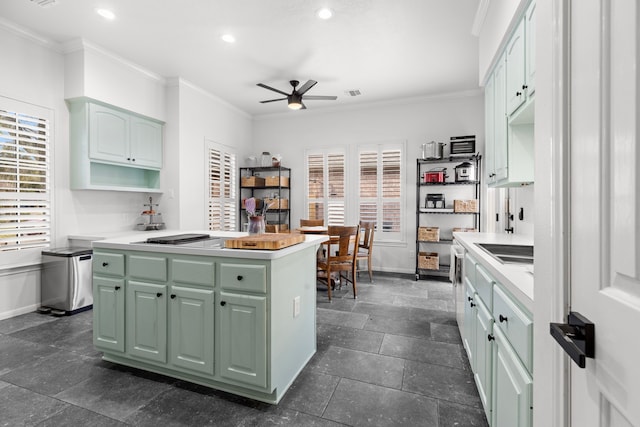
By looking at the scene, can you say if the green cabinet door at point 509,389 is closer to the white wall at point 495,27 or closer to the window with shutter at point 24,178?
the white wall at point 495,27

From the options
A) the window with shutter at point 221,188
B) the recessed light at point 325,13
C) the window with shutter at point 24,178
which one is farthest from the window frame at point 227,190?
the recessed light at point 325,13

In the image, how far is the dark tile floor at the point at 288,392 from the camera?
5.74 ft

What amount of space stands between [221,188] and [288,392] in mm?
4179

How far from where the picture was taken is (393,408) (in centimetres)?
185

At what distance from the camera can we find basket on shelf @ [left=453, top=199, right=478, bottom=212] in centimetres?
469

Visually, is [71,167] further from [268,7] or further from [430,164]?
[430,164]

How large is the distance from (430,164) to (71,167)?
5098mm

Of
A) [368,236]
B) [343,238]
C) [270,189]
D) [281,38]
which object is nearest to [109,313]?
[343,238]

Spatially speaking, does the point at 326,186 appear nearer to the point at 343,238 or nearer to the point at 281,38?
the point at 343,238

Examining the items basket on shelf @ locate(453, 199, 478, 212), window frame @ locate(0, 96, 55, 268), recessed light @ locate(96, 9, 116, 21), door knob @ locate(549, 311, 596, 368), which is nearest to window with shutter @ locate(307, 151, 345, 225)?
basket on shelf @ locate(453, 199, 478, 212)

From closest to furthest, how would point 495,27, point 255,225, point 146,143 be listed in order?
point 255,225
point 495,27
point 146,143

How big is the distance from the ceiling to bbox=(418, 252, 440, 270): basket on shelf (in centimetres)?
269

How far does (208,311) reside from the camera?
192 centimetres

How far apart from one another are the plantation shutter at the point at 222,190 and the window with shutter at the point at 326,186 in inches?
57.0
